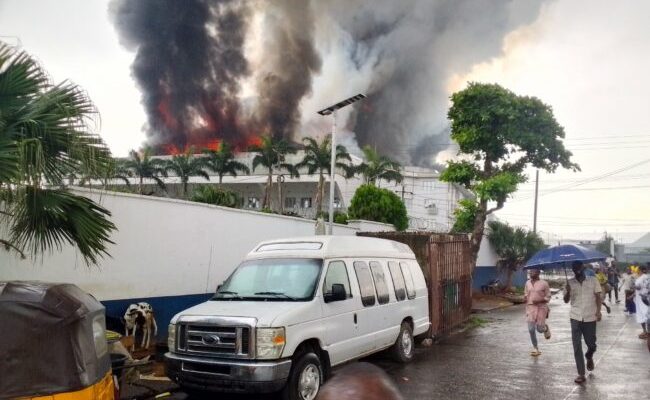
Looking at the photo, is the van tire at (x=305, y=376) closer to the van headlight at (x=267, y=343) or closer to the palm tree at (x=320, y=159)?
the van headlight at (x=267, y=343)

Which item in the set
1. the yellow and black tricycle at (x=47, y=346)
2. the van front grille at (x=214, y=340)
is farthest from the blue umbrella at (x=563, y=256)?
the yellow and black tricycle at (x=47, y=346)

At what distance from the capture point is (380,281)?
9.28 metres

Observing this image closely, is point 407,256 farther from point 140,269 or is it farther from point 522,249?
point 522,249

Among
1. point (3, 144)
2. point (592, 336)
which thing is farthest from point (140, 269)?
point (592, 336)

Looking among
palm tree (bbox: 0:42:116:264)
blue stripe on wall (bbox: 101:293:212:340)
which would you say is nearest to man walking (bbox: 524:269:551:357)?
blue stripe on wall (bbox: 101:293:212:340)

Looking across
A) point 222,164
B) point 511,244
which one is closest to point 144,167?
point 222,164

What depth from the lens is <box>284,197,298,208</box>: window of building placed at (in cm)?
6116

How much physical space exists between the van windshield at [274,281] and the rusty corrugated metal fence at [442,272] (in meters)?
5.90

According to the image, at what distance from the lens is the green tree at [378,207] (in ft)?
76.9

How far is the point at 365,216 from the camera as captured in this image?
77.1 feet

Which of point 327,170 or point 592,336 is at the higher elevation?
point 327,170

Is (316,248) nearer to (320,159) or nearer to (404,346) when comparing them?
(404,346)

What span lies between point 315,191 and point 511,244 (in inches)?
1271

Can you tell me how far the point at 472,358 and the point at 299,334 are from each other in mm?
5077
